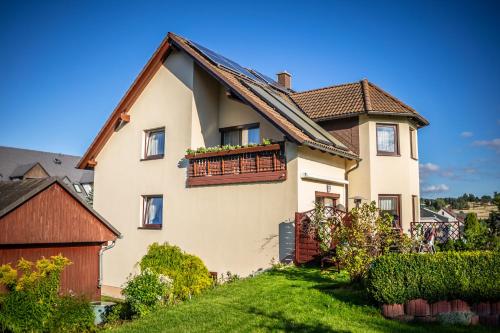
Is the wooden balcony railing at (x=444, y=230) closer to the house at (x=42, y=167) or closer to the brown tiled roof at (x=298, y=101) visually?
the brown tiled roof at (x=298, y=101)

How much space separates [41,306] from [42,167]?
46.2 meters

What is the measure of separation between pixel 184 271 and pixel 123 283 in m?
7.85

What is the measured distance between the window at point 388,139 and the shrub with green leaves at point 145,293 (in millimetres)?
10946

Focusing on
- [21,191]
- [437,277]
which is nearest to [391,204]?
[437,277]

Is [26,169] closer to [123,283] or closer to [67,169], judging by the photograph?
[67,169]

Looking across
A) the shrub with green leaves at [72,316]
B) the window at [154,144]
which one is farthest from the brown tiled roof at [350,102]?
the shrub with green leaves at [72,316]

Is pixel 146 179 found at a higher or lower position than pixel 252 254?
higher

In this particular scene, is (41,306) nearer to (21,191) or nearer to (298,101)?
(21,191)

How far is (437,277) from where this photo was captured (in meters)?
8.24

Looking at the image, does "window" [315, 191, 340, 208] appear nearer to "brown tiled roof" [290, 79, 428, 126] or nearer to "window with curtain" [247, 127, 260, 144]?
"window with curtain" [247, 127, 260, 144]

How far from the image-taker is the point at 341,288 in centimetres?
999

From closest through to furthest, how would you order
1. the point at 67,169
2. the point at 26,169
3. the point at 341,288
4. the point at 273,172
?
the point at 341,288
the point at 273,172
the point at 26,169
the point at 67,169

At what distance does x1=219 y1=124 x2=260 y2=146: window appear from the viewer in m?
16.2

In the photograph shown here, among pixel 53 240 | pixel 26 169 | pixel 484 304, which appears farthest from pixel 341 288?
pixel 26 169
